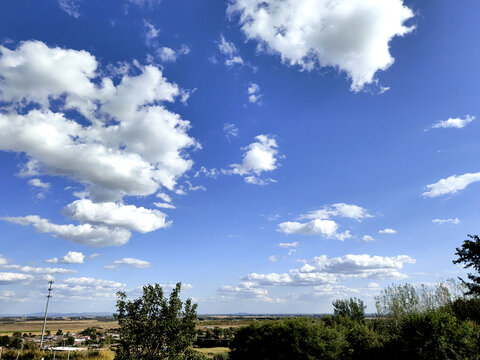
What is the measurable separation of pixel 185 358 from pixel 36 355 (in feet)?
113

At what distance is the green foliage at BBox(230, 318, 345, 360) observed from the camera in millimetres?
26180

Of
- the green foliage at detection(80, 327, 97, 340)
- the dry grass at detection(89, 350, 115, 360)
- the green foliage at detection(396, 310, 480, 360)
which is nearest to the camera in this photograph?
the green foliage at detection(396, 310, 480, 360)

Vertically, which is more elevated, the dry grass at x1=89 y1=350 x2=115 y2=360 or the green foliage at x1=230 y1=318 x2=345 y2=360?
the green foliage at x1=230 y1=318 x2=345 y2=360

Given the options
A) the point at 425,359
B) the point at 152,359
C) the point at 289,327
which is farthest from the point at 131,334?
the point at 289,327

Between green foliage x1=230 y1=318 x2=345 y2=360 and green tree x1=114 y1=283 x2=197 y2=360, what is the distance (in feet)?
55.3

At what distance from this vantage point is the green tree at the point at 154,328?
12.4 m

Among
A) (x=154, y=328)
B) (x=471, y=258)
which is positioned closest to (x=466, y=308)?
(x=471, y=258)

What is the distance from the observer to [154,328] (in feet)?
42.2

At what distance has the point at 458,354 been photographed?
50.3 ft

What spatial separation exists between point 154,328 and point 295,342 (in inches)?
765

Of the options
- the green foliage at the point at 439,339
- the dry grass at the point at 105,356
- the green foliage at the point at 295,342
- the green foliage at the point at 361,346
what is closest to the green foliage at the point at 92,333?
the dry grass at the point at 105,356

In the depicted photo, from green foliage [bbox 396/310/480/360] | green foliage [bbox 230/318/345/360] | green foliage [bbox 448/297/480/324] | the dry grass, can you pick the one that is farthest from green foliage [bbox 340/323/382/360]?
the dry grass

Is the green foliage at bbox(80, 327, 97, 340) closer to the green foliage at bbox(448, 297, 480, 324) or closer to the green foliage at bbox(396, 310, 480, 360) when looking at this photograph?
the green foliage at bbox(396, 310, 480, 360)

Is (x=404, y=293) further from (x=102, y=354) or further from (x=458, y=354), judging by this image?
(x=102, y=354)
